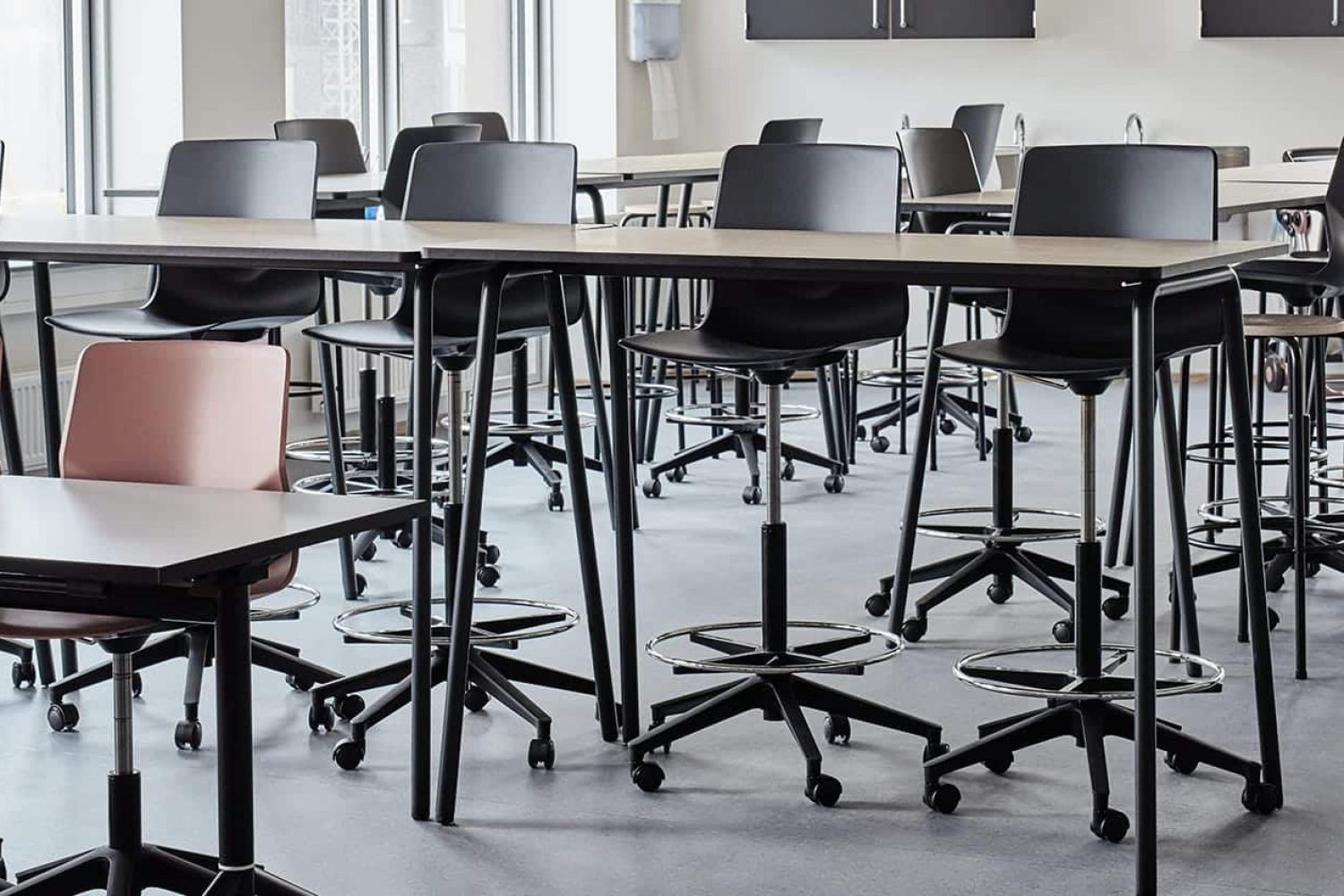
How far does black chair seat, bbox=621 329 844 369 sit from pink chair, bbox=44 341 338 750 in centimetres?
96

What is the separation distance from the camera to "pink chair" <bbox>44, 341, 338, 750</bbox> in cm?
275

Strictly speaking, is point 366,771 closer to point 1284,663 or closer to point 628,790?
point 628,790

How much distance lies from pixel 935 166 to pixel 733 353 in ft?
8.02

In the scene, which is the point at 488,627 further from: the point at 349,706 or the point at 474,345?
the point at 474,345

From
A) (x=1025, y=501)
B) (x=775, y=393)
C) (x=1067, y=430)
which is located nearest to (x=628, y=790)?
(x=775, y=393)

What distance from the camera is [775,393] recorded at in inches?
145

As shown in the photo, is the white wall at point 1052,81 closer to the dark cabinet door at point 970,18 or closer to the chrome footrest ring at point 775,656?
the dark cabinet door at point 970,18

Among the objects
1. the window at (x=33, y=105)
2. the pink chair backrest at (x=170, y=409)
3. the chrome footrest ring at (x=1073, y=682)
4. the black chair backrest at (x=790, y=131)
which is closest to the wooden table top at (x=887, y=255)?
the pink chair backrest at (x=170, y=409)

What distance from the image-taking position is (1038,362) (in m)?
3.48

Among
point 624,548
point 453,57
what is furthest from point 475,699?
point 453,57

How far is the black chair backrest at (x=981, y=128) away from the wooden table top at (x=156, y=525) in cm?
603

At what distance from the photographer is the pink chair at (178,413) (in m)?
2.75

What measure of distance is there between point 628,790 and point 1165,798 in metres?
0.89

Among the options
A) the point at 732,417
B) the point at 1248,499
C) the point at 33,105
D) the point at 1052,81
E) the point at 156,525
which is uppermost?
the point at 1052,81
